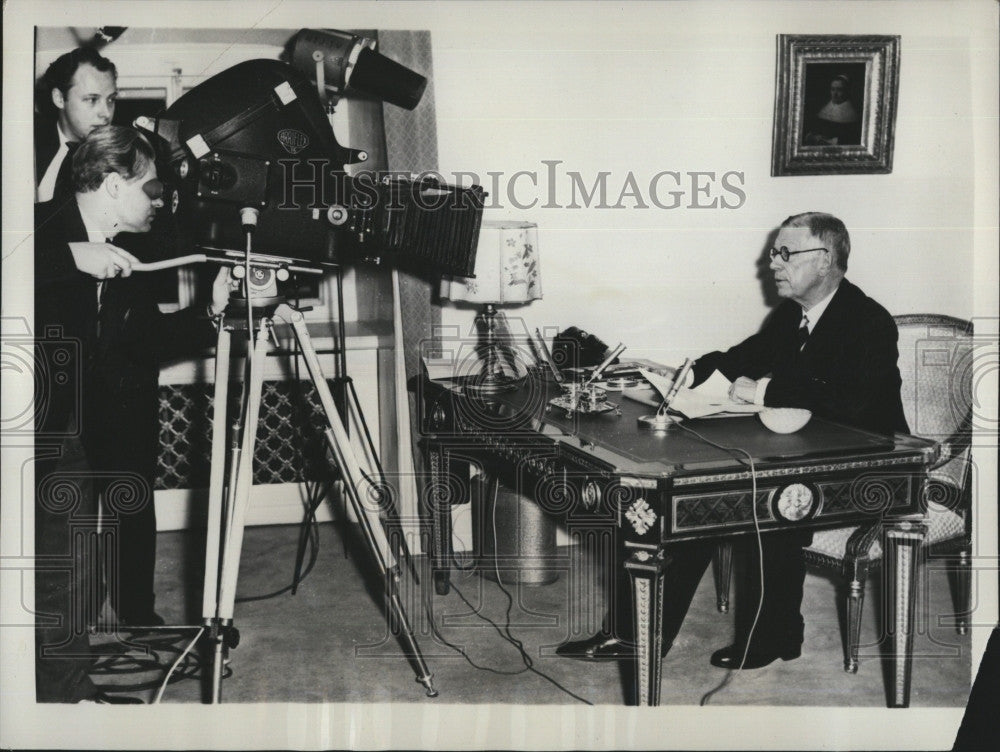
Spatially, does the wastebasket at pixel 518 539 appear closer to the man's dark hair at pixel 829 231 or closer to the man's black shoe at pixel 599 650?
the man's black shoe at pixel 599 650

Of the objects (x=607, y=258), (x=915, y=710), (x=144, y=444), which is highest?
(x=607, y=258)

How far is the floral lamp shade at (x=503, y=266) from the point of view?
2.66m

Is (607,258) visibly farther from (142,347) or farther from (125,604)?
(125,604)

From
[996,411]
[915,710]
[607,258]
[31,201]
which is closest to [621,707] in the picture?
[915,710]

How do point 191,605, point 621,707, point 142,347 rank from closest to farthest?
point 621,707
point 142,347
point 191,605

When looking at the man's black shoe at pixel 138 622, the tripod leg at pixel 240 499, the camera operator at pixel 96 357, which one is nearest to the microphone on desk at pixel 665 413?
the tripod leg at pixel 240 499

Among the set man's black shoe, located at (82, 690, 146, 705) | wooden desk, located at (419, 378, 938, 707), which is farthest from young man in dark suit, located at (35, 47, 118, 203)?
wooden desk, located at (419, 378, 938, 707)

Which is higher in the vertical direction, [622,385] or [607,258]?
[607,258]

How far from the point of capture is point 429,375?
2869 mm

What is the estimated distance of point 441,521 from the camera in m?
2.91

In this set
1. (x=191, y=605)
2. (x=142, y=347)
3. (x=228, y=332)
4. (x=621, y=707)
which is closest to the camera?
(x=228, y=332)

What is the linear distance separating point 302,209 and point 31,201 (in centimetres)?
63

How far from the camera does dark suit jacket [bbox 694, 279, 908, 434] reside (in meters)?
2.38

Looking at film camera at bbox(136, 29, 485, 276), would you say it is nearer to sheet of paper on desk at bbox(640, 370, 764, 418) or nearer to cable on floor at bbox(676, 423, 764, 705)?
sheet of paper on desk at bbox(640, 370, 764, 418)
